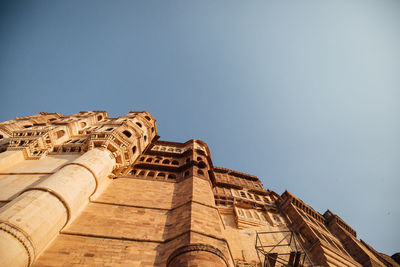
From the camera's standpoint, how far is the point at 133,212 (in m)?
9.79

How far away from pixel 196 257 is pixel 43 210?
20.7 feet

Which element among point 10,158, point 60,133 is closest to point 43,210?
point 10,158

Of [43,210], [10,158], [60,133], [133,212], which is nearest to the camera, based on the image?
[43,210]

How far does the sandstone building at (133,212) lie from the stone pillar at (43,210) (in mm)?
33

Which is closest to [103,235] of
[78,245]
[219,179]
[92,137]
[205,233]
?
[78,245]

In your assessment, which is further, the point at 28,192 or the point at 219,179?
the point at 219,179

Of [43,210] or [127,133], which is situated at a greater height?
[127,133]

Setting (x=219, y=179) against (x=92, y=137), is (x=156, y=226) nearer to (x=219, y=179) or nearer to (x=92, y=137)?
(x=92, y=137)

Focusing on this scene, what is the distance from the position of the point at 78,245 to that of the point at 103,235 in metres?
0.96

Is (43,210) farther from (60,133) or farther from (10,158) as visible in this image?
(60,133)

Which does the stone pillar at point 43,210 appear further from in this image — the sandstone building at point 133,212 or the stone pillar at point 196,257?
the stone pillar at point 196,257

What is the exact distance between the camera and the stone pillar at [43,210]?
578 cm

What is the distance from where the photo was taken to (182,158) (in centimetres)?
1733

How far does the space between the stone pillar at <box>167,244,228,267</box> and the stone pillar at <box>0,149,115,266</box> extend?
4981 mm
